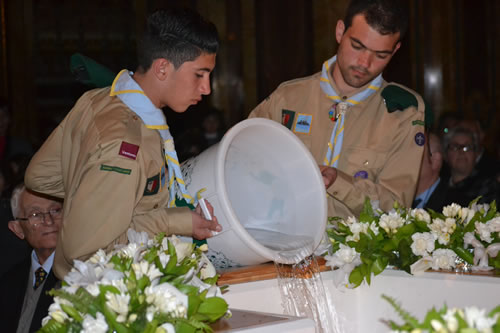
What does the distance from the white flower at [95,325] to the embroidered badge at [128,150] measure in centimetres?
63

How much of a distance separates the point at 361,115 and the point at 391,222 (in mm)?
615

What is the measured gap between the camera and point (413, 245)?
2.51m

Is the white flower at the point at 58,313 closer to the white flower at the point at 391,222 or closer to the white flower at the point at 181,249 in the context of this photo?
the white flower at the point at 181,249

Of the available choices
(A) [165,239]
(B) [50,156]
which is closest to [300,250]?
(A) [165,239]

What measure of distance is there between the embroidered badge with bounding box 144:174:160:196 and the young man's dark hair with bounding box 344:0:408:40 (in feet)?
3.49

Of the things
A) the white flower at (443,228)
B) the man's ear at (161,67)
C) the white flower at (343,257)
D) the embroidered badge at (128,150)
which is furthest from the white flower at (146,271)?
the white flower at (443,228)

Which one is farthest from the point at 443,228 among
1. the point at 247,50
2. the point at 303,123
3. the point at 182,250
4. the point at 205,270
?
the point at 247,50

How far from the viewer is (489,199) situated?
4.32 m

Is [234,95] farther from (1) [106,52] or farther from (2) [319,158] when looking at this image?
(2) [319,158]

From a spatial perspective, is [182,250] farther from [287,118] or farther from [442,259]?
[287,118]

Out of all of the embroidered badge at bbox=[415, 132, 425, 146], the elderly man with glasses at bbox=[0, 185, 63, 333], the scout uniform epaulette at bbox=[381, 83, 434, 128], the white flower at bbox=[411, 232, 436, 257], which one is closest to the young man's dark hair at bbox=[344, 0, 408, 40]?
the scout uniform epaulette at bbox=[381, 83, 434, 128]

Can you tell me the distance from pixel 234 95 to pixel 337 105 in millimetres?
3962

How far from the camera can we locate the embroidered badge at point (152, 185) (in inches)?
89.6

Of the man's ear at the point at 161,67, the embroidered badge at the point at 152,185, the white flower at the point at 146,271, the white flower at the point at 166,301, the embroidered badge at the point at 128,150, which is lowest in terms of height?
the white flower at the point at 166,301
